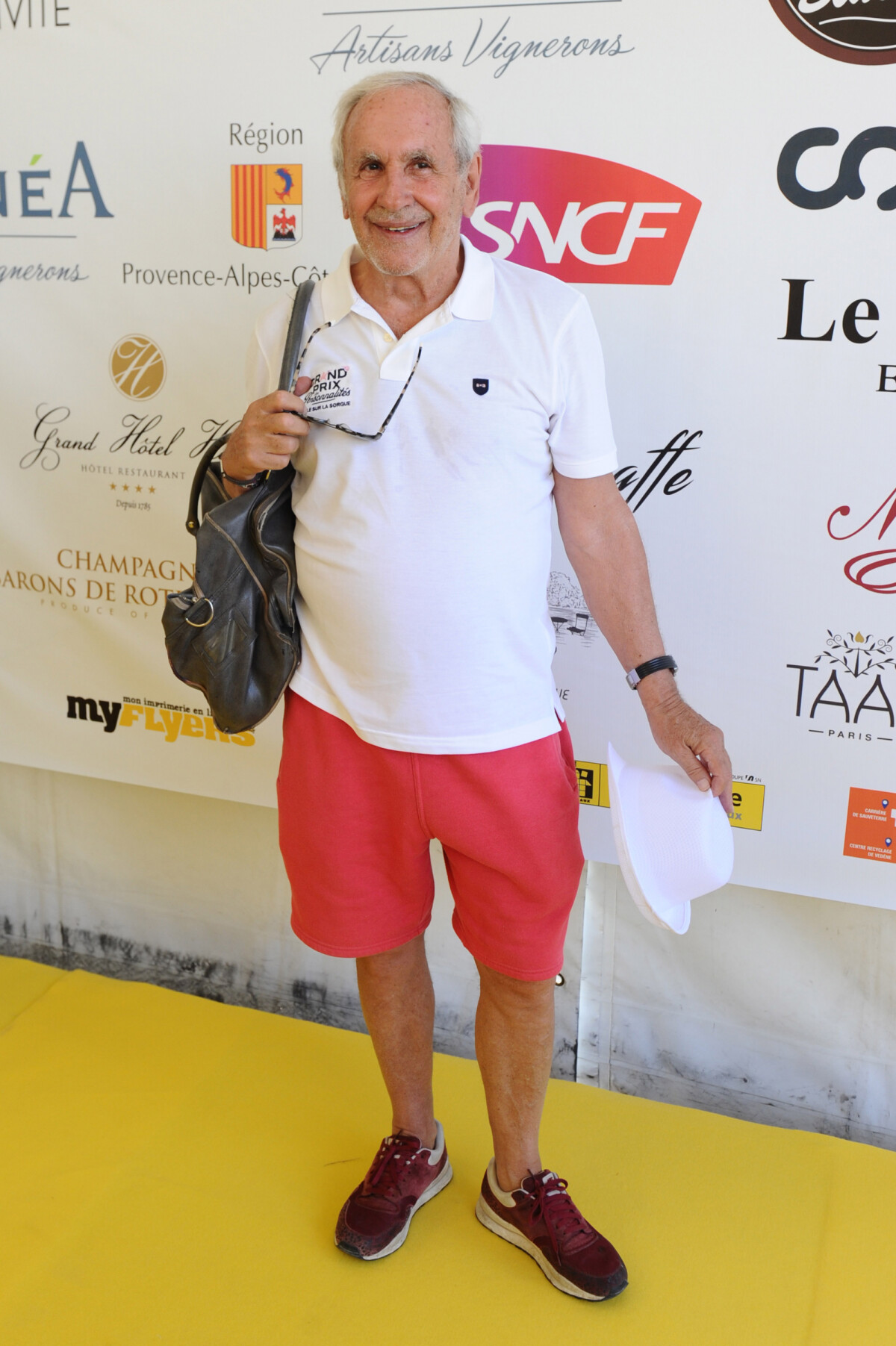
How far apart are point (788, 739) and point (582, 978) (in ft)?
2.29

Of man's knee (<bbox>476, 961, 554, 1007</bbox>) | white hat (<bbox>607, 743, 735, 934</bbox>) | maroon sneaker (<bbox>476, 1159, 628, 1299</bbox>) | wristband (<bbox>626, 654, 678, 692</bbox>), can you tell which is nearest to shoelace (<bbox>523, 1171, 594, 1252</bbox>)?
maroon sneaker (<bbox>476, 1159, 628, 1299</bbox>)

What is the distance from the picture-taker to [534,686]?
1.51m

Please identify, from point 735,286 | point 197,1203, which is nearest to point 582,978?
point 197,1203

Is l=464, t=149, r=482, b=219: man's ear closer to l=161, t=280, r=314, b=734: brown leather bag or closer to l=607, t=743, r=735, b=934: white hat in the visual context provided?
l=161, t=280, r=314, b=734: brown leather bag

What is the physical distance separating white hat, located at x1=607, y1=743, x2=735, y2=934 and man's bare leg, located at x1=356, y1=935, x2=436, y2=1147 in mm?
446

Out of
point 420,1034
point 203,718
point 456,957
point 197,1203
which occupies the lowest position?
point 197,1203

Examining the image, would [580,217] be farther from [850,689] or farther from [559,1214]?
[559,1214]

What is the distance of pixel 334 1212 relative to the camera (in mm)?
1864

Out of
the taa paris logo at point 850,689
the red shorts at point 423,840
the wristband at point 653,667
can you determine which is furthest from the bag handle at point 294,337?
the taa paris logo at point 850,689

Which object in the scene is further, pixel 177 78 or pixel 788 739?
pixel 177 78

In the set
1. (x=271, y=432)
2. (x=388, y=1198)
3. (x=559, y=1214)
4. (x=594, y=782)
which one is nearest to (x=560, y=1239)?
(x=559, y=1214)

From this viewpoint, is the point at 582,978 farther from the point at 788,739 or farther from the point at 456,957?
the point at 788,739

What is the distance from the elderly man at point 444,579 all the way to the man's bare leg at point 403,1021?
0.05m

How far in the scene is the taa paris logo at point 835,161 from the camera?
1.66 m
